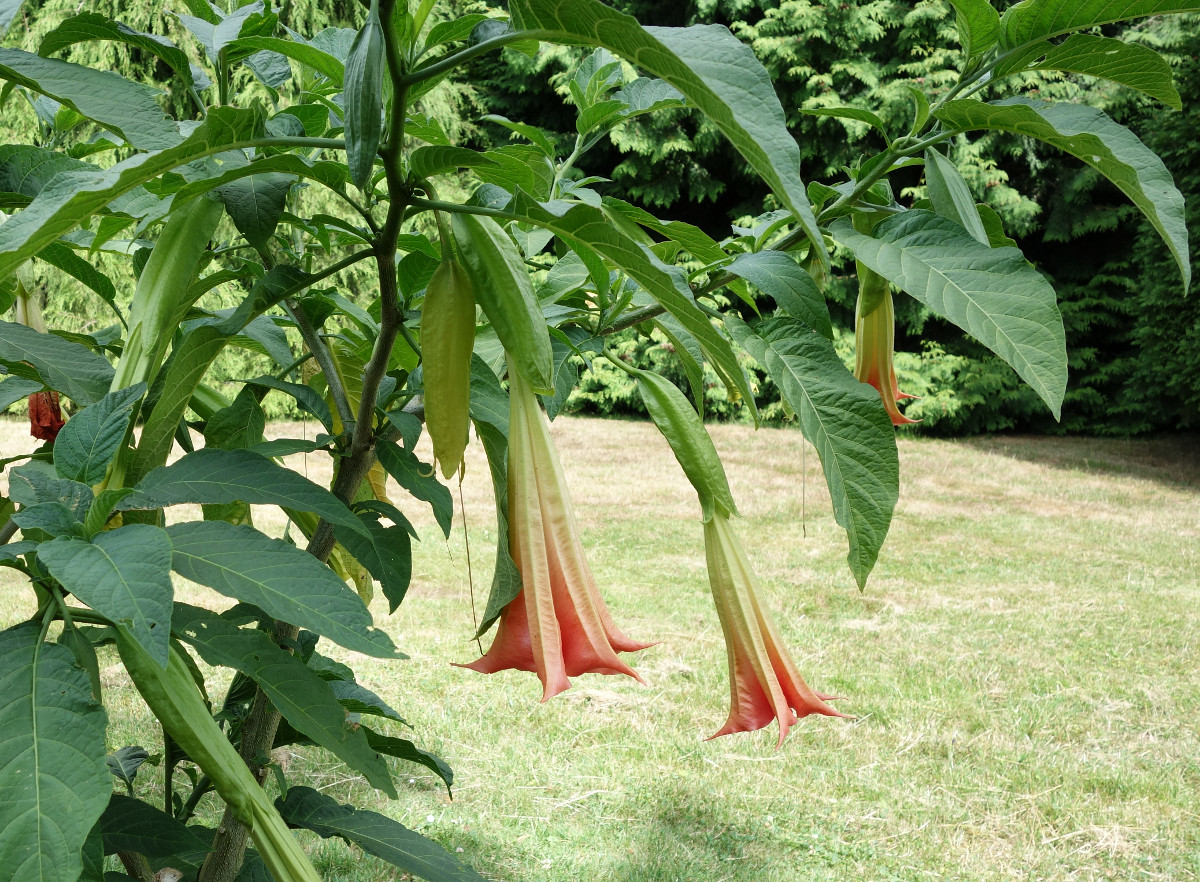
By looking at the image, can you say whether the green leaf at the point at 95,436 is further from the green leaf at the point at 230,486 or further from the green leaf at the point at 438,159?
the green leaf at the point at 438,159

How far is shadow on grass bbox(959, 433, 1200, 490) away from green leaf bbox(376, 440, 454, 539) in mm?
5495

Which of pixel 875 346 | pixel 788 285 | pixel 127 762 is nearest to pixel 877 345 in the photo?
pixel 875 346

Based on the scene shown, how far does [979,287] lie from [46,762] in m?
0.41

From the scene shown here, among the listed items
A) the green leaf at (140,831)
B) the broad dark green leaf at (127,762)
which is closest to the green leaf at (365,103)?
the green leaf at (140,831)

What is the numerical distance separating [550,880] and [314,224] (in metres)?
1.30

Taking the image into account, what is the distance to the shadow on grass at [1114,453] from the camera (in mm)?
Answer: 5531

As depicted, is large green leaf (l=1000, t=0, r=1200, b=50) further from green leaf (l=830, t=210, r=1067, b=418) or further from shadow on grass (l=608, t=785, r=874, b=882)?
shadow on grass (l=608, t=785, r=874, b=882)

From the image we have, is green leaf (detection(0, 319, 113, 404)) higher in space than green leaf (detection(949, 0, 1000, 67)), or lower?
lower

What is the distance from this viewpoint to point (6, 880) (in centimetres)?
32

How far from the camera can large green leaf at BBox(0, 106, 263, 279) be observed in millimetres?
322

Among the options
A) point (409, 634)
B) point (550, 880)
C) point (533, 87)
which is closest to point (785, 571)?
point (409, 634)

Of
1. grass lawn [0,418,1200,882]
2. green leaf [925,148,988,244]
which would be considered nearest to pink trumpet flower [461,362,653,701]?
green leaf [925,148,988,244]

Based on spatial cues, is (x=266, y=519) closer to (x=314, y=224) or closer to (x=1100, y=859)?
(x=1100, y=859)

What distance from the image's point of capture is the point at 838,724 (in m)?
2.19
